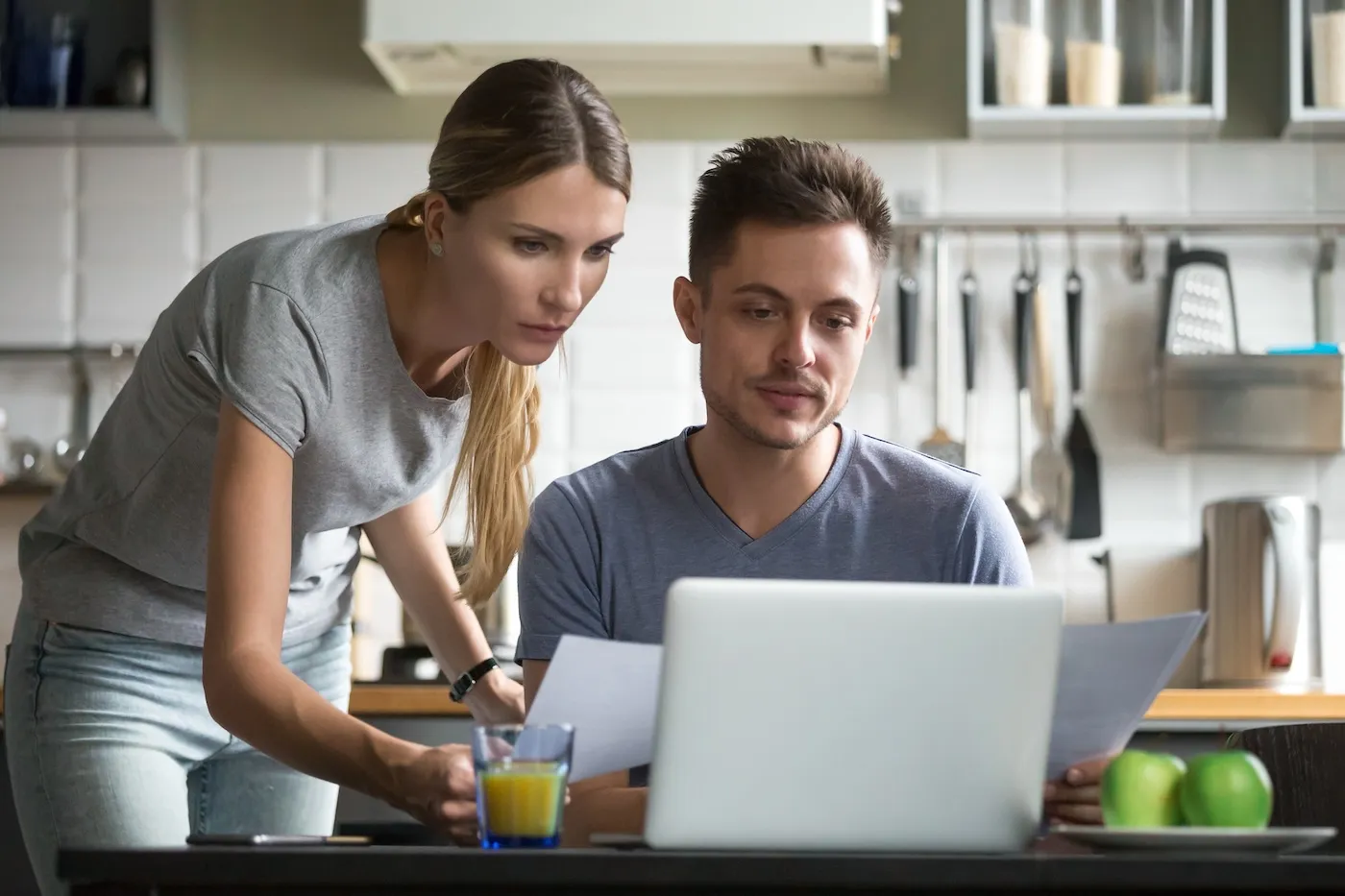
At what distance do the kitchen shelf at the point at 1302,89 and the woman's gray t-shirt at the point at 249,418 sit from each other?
185cm

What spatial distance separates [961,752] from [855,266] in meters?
0.66

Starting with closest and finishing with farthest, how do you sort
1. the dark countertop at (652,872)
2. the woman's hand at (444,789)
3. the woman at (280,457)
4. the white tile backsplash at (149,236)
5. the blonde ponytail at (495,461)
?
1. the dark countertop at (652,872)
2. the woman's hand at (444,789)
3. the woman at (280,457)
4. the blonde ponytail at (495,461)
5. the white tile backsplash at (149,236)

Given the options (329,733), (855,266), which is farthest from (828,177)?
(329,733)

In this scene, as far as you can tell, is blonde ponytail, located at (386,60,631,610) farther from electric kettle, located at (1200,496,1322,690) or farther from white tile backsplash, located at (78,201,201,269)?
white tile backsplash, located at (78,201,201,269)

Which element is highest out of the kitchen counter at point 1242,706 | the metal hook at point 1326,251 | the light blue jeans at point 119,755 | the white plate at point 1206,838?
the metal hook at point 1326,251

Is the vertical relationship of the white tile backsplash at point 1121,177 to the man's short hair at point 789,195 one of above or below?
above

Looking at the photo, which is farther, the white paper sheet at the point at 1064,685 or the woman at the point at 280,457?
the woman at the point at 280,457

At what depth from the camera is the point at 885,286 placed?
311 centimetres

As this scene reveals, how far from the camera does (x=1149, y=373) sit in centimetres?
304

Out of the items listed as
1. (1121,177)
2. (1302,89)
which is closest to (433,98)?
(1121,177)

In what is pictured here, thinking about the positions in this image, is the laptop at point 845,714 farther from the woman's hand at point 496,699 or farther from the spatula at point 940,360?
the spatula at point 940,360

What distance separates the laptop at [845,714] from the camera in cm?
89

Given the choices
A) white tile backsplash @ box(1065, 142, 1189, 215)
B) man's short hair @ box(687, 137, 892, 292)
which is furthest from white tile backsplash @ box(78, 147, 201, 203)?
man's short hair @ box(687, 137, 892, 292)

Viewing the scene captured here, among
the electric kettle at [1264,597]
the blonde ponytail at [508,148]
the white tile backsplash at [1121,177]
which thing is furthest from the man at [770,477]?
the white tile backsplash at [1121,177]
